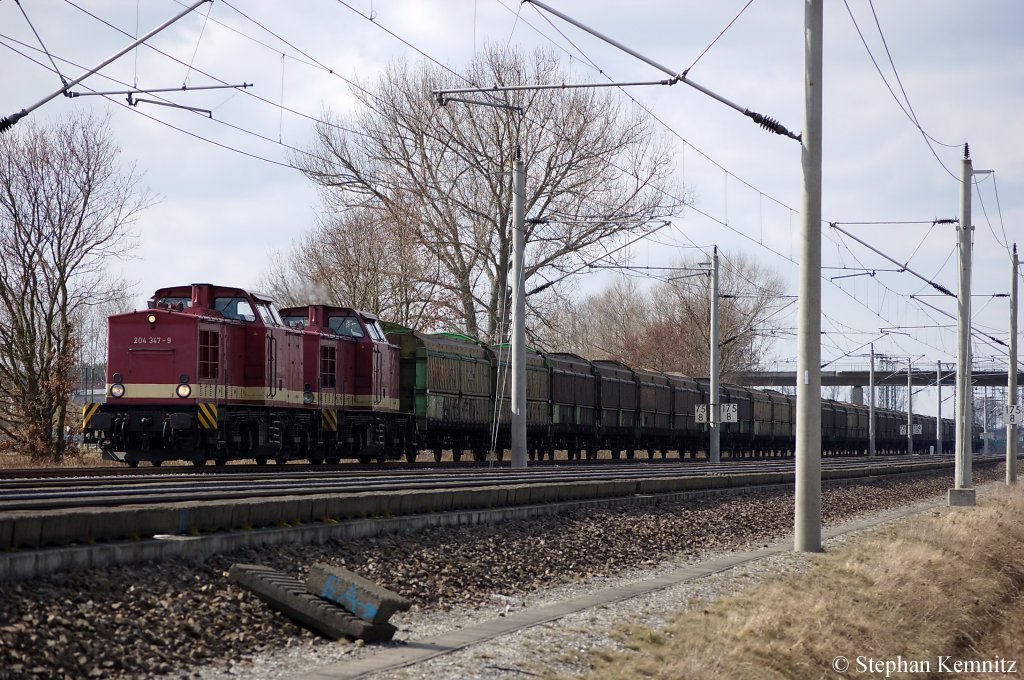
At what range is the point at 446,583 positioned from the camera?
38.1ft

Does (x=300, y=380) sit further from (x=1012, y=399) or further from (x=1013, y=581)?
(x=1012, y=399)

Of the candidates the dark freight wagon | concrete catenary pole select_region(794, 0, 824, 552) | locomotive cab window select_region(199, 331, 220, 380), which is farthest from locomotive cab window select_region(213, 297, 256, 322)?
the dark freight wagon

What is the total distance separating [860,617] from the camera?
12922 mm

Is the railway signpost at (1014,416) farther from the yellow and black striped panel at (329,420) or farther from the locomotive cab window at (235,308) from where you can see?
the locomotive cab window at (235,308)

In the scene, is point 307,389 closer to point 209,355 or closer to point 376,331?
point 209,355

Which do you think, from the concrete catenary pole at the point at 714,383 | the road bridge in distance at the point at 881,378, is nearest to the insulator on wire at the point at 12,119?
the concrete catenary pole at the point at 714,383

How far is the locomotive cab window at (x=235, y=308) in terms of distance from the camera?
2394 cm

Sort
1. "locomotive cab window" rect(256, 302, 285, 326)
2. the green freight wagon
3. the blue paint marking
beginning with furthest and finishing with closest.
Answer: the green freight wagon
"locomotive cab window" rect(256, 302, 285, 326)
the blue paint marking

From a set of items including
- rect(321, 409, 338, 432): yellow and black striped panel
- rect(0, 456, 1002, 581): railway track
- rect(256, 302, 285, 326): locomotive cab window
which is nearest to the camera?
rect(0, 456, 1002, 581): railway track

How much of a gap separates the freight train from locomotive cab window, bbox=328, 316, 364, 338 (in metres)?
0.03

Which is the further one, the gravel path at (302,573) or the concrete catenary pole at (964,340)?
the concrete catenary pole at (964,340)

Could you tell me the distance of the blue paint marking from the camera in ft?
28.6

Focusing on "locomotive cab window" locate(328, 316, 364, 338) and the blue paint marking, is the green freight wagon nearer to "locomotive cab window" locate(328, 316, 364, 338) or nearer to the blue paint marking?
"locomotive cab window" locate(328, 316, 364, 338)

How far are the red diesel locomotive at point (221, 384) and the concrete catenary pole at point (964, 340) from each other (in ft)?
51.1
